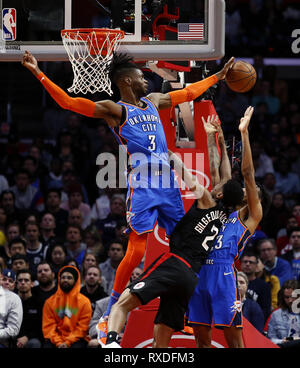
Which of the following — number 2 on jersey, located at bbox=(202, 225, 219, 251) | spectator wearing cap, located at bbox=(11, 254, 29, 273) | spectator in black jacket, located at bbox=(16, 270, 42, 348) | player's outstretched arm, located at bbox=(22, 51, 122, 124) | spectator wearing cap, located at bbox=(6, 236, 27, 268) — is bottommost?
spectator in black jacket, located at bbox=(16, 270, 42, 348)

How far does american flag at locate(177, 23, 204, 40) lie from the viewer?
733 centimetres

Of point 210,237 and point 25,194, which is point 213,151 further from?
point 25,194

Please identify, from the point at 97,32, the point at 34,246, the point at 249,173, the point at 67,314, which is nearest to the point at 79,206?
the point at 34,246

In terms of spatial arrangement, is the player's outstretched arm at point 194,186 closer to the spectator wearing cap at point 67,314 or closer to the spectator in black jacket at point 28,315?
the spectator wearing cap at point 67,314

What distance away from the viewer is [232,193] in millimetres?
6820

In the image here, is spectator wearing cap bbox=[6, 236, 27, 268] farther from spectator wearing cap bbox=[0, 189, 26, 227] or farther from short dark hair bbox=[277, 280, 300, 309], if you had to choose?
short dark hair bbox=[277, 280, 300, 309]

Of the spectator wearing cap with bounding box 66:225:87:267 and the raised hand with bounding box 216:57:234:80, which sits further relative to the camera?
the spectator wearing cap with bounding box 66:225:87:267

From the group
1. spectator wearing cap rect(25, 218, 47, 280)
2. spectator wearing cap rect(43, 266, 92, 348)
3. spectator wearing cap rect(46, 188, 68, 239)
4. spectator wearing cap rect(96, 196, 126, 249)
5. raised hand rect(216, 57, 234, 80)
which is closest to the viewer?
raised hand rect(216, 57, 234, 80)

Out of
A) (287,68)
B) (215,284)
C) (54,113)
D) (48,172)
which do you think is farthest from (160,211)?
(287,68)

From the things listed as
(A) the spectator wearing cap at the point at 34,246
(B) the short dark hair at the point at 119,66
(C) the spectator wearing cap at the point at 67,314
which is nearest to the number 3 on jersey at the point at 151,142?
(B) the short dark hair at the point at 119,66

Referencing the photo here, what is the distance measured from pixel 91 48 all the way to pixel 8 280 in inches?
127

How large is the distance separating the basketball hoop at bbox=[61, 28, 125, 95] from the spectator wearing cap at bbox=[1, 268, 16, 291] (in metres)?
2.95

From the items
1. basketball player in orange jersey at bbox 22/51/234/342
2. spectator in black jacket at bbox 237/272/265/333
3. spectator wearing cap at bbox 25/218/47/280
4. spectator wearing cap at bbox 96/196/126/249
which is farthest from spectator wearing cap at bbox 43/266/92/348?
basketball player in orange jersey at bbox 22/51/234/342

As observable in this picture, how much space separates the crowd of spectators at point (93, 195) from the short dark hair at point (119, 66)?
Result: 1466 millimetres
